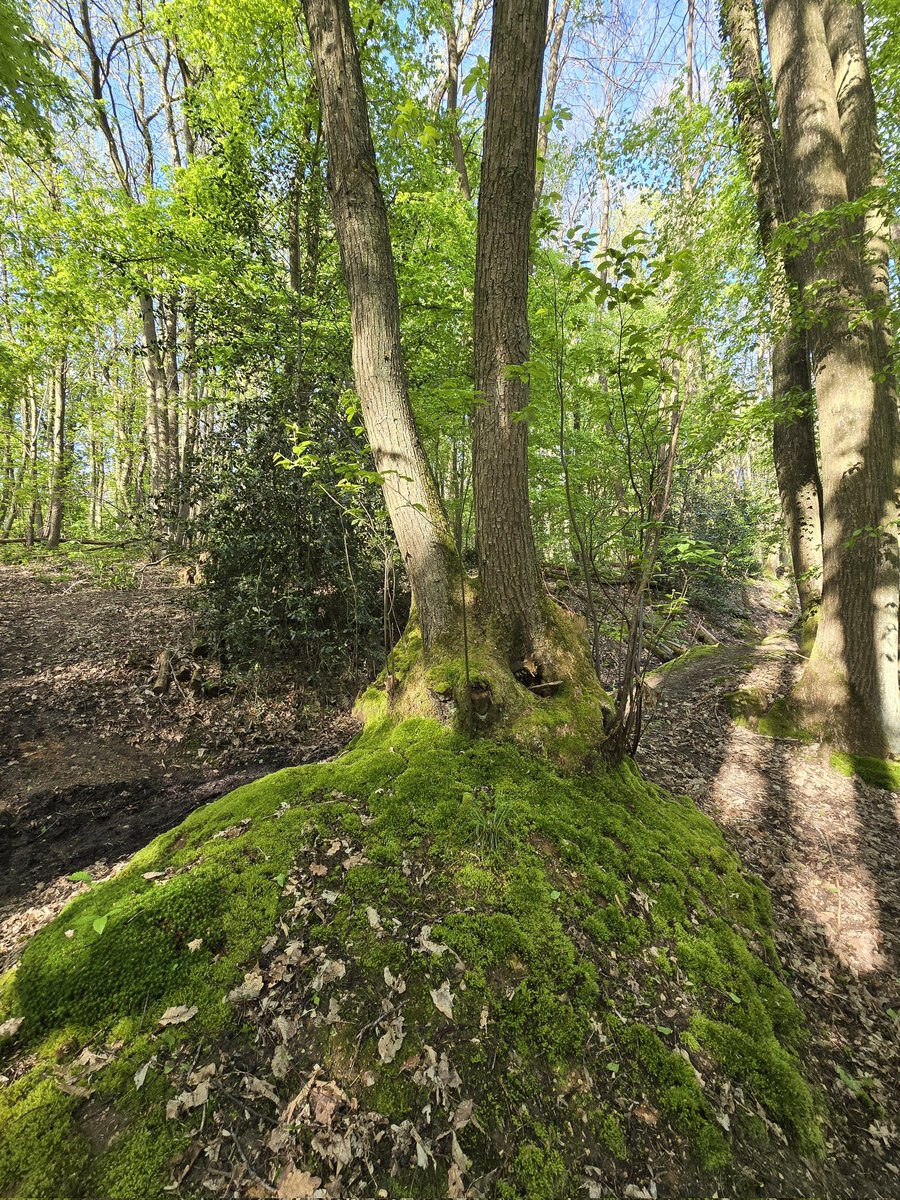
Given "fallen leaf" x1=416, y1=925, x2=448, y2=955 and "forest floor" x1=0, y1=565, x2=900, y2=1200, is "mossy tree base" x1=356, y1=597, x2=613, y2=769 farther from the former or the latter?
"forest floor" x1=0, y1=565, x2=900, y2=1200

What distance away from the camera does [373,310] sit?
11.1 feet

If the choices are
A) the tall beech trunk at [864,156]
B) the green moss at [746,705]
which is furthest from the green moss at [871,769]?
the tall beech trunk at [864,156]

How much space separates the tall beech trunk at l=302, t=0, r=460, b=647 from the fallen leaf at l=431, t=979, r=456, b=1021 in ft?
6.65

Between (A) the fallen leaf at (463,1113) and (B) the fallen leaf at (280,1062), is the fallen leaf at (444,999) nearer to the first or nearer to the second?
(A) the fallen leaf at (463,1113)

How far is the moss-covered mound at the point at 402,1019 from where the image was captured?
1362 millimetres

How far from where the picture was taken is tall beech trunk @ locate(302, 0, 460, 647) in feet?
11.1

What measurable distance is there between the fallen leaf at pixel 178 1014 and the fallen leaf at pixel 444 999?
2.76 ft

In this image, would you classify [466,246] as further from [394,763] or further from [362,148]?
[394,763]

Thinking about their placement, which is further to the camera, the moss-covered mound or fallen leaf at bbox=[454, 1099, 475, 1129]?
fallen leaf at bbox=[454, 1099, 475, 1129]

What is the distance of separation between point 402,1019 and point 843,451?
19.1 feet

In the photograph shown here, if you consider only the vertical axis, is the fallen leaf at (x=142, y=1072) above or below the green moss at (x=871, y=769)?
above

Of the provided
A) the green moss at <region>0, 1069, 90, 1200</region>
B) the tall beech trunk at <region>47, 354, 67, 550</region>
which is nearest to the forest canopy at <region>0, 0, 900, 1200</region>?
the green moss at <region>0, 1069, 90, 1200</region>

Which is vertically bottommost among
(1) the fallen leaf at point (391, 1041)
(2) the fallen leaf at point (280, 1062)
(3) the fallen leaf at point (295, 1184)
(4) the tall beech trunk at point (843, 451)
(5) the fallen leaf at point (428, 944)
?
(3) the fallen leaf at point (295, 1184)

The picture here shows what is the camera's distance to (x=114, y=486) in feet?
63.7
